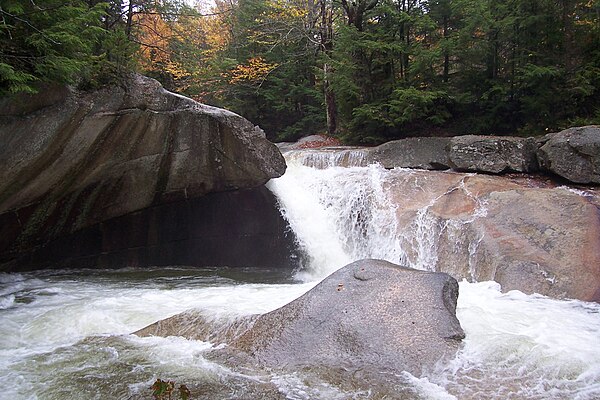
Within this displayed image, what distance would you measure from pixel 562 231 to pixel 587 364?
3811mm

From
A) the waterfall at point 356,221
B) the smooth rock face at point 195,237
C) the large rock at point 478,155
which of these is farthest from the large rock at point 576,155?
the smooth rock face at point 195,237

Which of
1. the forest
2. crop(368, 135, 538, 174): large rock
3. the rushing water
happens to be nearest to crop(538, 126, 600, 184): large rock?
crop(368, 135, 538, 174): large rock

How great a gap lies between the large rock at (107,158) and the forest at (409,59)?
18.0 inches

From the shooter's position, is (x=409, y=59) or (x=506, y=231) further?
(x=409, y=59)

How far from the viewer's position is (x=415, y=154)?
11422 millimetres

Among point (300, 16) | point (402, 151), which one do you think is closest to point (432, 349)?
point (402, 151)

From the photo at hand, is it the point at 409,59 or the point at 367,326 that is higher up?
the point at 409,59

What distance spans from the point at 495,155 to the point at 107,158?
7.82 m

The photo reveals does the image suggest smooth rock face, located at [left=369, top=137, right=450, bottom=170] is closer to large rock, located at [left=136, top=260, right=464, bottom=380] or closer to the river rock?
the river rock

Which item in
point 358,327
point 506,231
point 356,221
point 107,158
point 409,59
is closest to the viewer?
point 358,327

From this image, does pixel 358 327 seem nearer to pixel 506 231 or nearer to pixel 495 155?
pixel 506 231

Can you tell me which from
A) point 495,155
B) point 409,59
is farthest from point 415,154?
point 409,59

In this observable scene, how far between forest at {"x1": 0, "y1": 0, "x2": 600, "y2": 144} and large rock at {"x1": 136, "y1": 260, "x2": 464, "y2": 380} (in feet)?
14.6

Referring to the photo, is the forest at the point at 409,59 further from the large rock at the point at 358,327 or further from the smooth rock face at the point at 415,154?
the large rock at the point at 358,327
